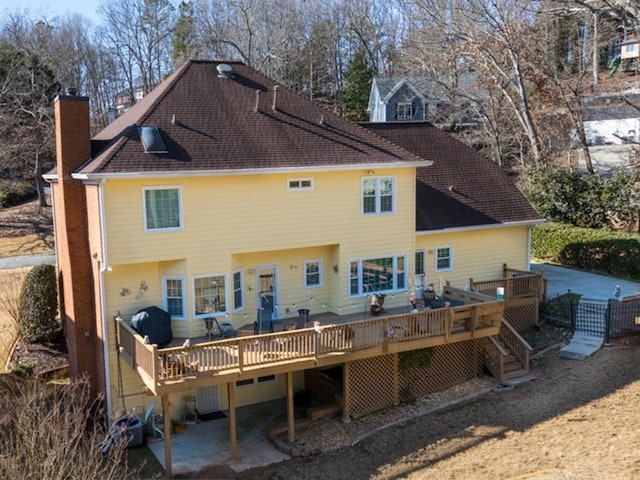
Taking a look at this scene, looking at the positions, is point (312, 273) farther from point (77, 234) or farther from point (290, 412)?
point (77, 234)

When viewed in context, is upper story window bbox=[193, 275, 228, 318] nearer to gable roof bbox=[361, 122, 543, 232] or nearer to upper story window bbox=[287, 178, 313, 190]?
upper story window bbox=[287, 178, 313, 190]

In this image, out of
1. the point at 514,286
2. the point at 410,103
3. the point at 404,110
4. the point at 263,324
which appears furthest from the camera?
the point at 404,110

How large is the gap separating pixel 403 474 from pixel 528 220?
12556 mm

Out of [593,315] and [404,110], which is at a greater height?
[404,110]

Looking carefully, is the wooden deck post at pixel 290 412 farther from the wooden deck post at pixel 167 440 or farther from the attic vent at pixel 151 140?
the attic vent at pixel 151 140

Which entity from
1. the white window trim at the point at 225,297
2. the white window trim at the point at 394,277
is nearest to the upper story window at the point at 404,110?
the white window trim at the point at 394,277

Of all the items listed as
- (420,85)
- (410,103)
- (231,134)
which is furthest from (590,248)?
(410,103)

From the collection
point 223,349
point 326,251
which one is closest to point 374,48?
point 326,251

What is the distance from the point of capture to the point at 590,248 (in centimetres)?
2931

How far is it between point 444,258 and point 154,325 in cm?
1092

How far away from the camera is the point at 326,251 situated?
1942 centimetres

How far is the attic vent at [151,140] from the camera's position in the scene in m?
16.3

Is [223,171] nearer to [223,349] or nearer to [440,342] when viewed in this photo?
[223,349]

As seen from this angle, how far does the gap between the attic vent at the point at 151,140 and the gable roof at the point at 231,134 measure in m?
0.15
